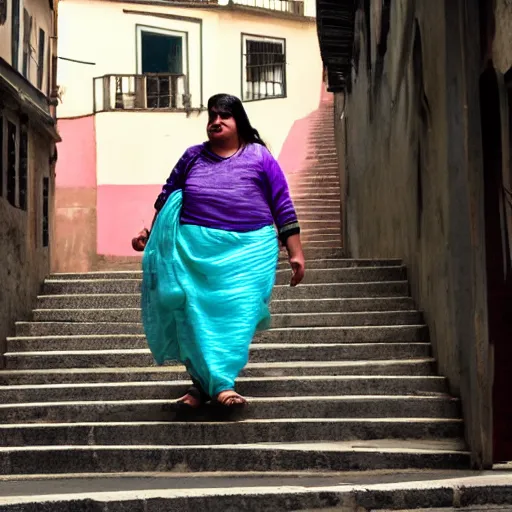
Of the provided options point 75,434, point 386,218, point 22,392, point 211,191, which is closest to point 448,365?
point 211,191

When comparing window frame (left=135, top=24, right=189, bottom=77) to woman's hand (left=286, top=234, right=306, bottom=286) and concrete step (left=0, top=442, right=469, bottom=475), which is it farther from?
concrete step (left=0, top=442, right=469, bottom=475)

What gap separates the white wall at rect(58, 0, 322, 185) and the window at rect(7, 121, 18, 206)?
1583 centimetres

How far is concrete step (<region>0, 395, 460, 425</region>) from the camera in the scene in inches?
253

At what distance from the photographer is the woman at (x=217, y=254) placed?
6.35 m

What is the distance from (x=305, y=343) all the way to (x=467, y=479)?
2.81m

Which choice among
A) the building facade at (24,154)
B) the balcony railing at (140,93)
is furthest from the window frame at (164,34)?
Result: the building facade at (24,154)

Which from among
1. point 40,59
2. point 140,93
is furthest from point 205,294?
point 140,93

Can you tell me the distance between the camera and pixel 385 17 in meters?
10.6

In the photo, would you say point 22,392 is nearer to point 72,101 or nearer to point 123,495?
point 123,495

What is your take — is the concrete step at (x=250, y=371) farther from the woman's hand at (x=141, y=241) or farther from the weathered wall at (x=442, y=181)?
the woman's hand at (x=141, y=241)

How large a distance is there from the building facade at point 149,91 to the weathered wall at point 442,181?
1421cm

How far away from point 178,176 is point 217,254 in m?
0.60

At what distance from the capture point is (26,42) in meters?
9.38

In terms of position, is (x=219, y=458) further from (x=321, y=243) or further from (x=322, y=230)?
(x=322, y=230)
